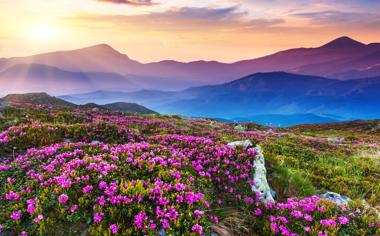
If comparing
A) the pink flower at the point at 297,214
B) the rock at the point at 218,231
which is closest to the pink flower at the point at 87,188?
the rock at the point at 218,231

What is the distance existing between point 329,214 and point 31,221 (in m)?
6.72

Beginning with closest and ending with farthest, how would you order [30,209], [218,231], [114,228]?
[114,228], [30,209], [218,231]

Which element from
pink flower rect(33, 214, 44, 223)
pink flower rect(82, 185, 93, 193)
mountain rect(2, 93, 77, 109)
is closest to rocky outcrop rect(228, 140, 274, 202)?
pink flower rect(82, 185, 93, 193)

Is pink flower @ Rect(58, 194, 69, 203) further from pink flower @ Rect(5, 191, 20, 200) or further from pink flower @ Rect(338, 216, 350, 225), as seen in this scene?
pink flower @ Rect(338, 216, 350, 225)

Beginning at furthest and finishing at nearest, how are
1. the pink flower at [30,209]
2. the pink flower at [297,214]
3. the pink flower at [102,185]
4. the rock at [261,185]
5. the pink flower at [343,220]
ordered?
the rock at [261,185] < the pink flower at [297,214] < the pink flower at [343,220] < the pink flower at [102,185] < the pink flower at [30,209]

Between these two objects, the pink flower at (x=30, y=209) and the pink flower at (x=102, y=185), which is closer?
the pink flower at (x=30, y=209)

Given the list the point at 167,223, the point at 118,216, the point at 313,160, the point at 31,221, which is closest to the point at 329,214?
the point at 167,223

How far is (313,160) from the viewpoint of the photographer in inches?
602

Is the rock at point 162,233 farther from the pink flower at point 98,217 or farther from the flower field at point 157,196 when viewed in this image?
the pink flower at point 98,217

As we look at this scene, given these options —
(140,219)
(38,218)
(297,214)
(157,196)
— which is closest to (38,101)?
A: (38,218)

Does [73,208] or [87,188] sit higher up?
[87,188]

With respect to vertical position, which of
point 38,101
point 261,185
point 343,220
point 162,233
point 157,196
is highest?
point 157,196

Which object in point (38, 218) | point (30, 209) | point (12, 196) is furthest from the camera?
point (12, 196)

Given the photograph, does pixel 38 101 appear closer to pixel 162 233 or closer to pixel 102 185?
pixel 102 185
